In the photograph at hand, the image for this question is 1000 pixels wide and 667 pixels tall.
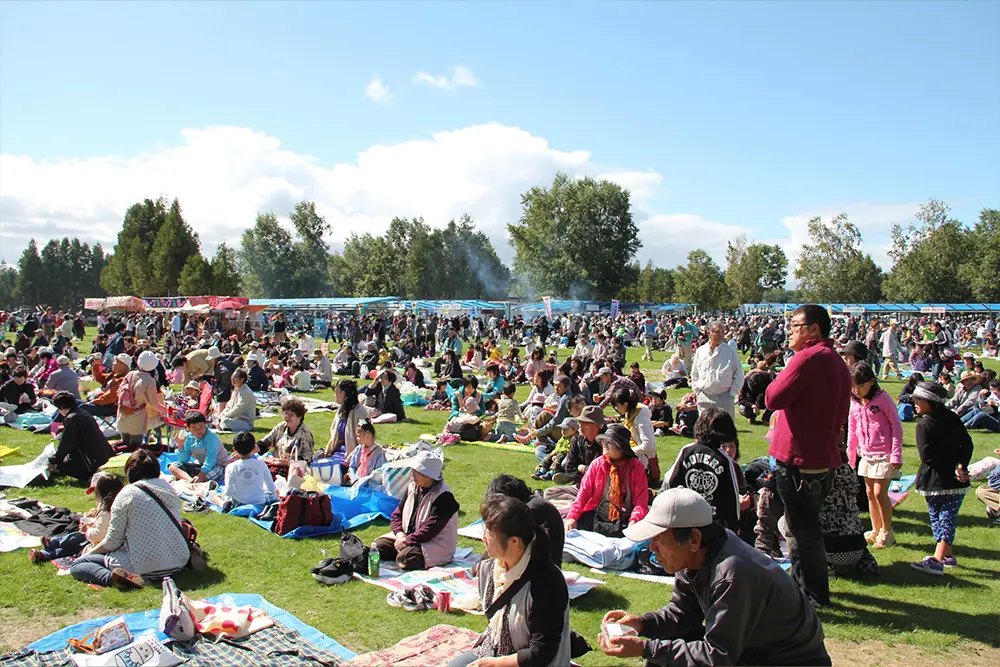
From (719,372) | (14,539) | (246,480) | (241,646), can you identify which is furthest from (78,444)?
(719,372)

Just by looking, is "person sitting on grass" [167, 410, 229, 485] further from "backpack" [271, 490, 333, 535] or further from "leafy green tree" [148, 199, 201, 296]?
"leafy green tree" [148, 199, 201, 296]

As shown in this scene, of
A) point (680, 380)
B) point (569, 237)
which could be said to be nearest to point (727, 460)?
point (680, 380)

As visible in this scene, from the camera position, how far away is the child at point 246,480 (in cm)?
723

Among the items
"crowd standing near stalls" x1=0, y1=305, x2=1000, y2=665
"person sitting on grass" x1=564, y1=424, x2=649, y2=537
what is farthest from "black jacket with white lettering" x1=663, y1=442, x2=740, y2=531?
"person sitting on grass" x1=564, y1=424, x2=649, y2=537

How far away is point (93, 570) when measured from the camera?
5.28 m

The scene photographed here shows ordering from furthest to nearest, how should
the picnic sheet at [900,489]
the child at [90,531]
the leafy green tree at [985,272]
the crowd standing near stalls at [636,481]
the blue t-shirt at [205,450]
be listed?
the leafy green tree at [985,272] < the blue t-shirt at [205,450] < the picnic sheet at [900,489] < the child at [90,531] < the crowd standing near stalls at [636,481]

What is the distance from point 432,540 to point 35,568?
3.27 meters

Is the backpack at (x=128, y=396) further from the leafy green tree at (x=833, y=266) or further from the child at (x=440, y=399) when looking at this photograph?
the leafy green tree at (x=833, y=266)

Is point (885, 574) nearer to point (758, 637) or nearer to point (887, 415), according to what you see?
point (887, 415)

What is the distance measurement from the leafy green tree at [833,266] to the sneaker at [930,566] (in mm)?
71728

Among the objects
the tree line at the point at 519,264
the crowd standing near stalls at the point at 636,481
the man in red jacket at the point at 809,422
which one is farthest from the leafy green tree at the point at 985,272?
the man in red jacket at the point at 809,422

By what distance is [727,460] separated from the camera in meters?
4.74

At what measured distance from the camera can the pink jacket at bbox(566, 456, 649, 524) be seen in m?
5.95

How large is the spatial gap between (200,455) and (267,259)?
80895mm
